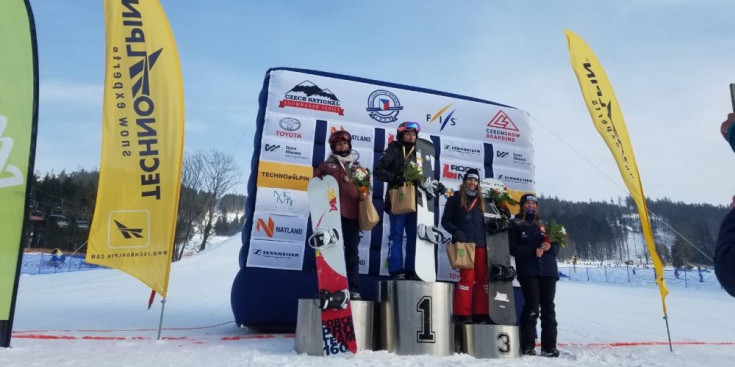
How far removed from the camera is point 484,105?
21.9ft

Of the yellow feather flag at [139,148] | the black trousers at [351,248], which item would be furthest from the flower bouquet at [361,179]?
the yellow feather flag at [139,148]

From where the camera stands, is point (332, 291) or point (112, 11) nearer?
point (332, 291)

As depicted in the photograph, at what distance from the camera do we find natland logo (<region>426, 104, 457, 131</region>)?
21.1 ft

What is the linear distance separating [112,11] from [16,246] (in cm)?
256

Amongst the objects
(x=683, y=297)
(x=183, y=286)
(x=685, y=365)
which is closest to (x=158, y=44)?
(x=685, y=365)

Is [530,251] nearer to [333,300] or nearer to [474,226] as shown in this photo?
[474,226]

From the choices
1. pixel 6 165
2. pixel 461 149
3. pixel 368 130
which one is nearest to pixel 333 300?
pixel 368 130

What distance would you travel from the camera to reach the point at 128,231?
15.0ft

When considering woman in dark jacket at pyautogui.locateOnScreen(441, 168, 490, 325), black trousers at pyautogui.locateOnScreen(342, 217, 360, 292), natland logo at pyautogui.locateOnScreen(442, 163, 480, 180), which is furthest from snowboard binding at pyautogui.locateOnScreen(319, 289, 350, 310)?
natland logo at pyautogui.locateOnScreen(442, 163, 480, 180)

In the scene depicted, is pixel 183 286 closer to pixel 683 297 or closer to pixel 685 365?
pixel 685 365

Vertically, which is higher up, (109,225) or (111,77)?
(111,77)

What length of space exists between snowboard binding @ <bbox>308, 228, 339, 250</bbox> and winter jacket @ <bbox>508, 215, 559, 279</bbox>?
2.05 m

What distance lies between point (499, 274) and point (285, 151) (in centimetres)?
294

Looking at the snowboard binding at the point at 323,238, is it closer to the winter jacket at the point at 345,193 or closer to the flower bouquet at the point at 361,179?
the winter jacket at the point at 345,193
